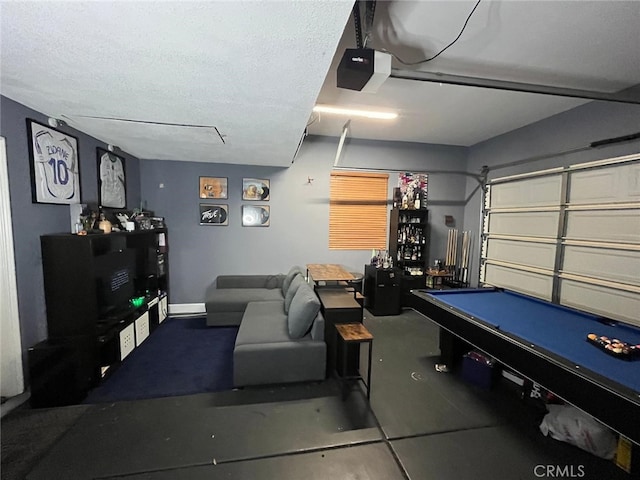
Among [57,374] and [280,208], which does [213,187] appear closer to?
[280,208]

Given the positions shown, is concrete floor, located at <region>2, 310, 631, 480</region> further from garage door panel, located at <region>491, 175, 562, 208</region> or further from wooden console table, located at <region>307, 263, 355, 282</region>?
garage door panel, located at <region>491, 175, 562, 208</region>

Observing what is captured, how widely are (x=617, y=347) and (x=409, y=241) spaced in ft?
11.2

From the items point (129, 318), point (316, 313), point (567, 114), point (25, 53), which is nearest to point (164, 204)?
point (129, 318)

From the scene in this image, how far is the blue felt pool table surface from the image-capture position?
169 cm

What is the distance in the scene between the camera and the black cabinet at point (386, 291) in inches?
186

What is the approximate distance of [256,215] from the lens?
491 centimetres

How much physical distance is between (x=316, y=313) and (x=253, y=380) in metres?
0.89

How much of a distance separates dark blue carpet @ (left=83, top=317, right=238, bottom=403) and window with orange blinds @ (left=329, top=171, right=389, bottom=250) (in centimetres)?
264

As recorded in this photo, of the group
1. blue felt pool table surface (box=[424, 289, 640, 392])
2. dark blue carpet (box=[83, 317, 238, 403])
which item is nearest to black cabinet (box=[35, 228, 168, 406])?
dark blue carpet (box=[83, 317, 238, 403])

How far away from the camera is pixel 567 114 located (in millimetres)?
3666

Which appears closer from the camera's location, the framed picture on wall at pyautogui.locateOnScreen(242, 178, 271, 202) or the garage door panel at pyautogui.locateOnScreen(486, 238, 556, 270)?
the garage door panel at pyautogui.locateOnScreen(486, 238, 556, 270)

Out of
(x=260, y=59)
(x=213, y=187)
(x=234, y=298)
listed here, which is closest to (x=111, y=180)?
(x=213, y=187)

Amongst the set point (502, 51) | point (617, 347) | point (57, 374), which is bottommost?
point (57, 374)

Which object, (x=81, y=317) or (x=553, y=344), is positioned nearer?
(x=553, y=344)
